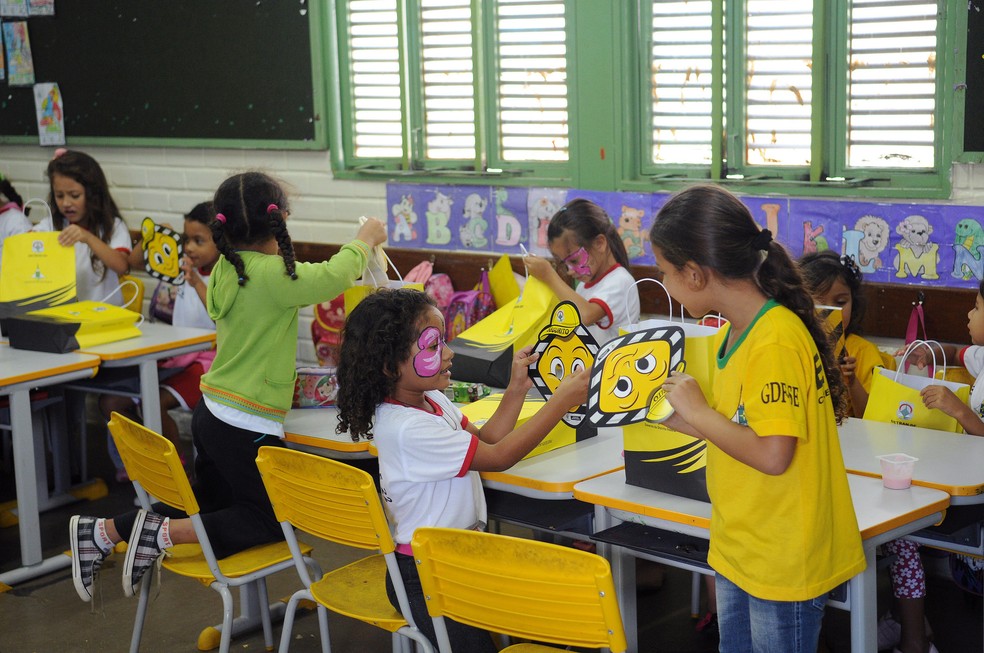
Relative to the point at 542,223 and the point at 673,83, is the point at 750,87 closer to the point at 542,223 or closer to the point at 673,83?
the point at 673,83

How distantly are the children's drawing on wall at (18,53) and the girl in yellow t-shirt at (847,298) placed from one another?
4.44 m

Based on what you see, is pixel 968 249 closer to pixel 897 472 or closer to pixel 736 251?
pixel 897 472

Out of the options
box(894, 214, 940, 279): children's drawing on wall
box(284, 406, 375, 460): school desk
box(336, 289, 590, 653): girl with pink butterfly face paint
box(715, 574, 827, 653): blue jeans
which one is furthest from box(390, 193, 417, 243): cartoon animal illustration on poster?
box(715, 574, 827, 653): blue jeans

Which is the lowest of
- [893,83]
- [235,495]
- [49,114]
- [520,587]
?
[235,495]

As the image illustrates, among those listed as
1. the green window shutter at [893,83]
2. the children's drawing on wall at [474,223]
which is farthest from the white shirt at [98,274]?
the green window shutter at [893,83]

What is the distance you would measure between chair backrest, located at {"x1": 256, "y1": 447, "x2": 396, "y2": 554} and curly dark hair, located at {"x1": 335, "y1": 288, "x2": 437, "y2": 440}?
0.36ft

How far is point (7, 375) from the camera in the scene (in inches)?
144

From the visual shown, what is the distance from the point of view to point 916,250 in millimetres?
3525

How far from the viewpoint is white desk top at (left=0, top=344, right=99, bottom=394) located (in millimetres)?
3680

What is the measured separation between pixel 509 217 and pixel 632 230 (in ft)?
1.88

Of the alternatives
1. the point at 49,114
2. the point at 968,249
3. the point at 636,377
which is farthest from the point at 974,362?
the point at 49,114

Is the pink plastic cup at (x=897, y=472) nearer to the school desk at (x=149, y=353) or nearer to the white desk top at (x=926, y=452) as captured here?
the white desk top at (x=926, y=452)

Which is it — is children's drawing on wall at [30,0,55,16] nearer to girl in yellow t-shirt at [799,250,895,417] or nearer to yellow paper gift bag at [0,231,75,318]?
yellow paper gift bag at [0,231,75,318]

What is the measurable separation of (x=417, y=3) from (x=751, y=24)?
147 centimetres
